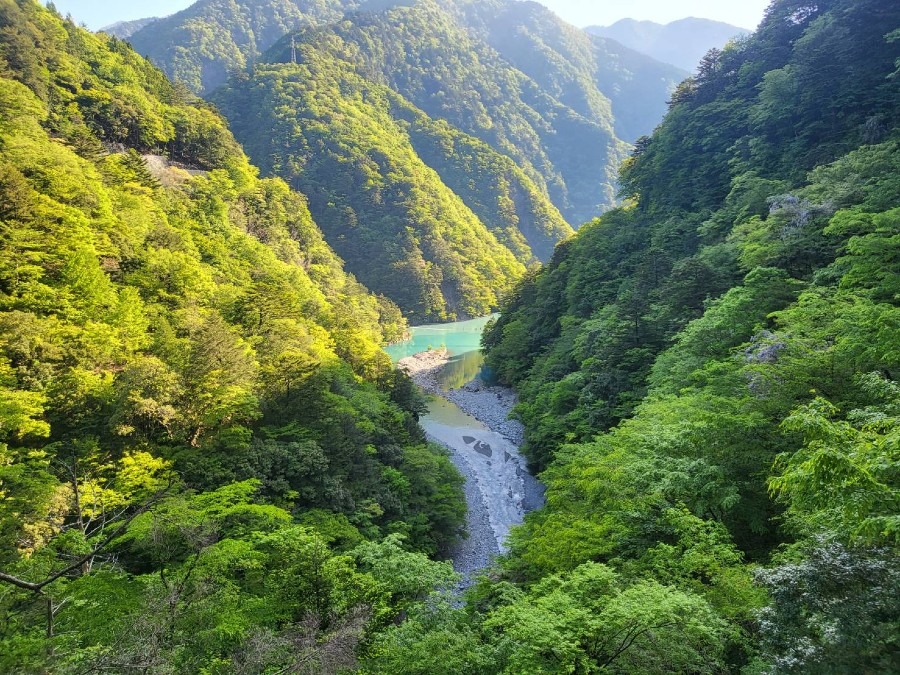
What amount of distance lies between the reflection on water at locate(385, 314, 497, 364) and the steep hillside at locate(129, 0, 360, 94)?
107130 mm

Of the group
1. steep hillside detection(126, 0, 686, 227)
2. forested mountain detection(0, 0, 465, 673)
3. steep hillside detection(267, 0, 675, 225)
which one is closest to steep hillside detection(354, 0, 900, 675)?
forested mountain detection(0, 0, 465, 673)

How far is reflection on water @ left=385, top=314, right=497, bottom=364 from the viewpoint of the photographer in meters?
68.4

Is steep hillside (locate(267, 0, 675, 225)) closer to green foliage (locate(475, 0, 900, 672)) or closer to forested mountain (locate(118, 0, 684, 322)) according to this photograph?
forested mountain (locate(118, 0, 684, 322))

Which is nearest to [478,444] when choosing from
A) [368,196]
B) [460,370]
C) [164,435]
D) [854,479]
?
[164,435]

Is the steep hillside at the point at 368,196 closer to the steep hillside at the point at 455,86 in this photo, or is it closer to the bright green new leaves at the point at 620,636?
the steep hillside at the point at 455,86

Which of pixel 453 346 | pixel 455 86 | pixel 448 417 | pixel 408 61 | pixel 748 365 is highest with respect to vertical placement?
pixel 408 61

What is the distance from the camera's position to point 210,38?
529 ft

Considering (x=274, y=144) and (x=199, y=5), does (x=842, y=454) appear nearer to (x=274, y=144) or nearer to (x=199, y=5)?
(x=274, y=144)

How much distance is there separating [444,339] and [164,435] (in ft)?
212

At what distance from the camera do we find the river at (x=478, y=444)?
21.8 meters

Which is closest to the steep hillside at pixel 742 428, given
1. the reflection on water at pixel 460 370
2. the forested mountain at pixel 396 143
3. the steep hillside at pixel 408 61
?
the reflection on water at pixel 460 370

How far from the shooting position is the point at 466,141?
463 ft

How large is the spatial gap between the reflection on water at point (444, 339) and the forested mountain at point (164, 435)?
33448 mm

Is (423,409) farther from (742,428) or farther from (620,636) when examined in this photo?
(620,636)
